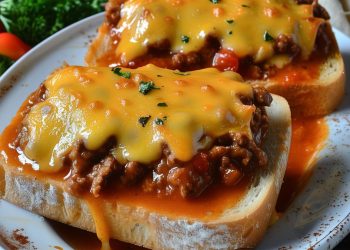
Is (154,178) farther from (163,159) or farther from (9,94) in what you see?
(9,94)

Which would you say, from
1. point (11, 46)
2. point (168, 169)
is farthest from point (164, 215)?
point (11, 46)

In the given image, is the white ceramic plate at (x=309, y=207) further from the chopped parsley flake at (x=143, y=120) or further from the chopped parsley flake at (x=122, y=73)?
the chopped parsley flake at (x=122, y=73)

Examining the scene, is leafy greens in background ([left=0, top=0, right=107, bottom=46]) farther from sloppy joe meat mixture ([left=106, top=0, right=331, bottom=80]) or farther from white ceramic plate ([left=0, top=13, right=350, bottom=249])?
sloppy joe meat mixture ([left=106, top=0, right=331, bottom=80])

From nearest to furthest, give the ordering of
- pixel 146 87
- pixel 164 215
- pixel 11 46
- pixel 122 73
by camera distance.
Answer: pixel 164 215 < pixel 146 87 < pixel 122 73 < pixel 11 46

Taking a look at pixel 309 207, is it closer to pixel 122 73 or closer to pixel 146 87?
pixel 146 87

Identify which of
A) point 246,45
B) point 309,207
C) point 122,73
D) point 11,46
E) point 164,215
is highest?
point 122,73

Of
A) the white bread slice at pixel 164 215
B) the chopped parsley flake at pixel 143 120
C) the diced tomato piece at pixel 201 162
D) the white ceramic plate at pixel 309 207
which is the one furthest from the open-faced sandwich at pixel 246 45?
the diced tomato piece at pixel 201 162
